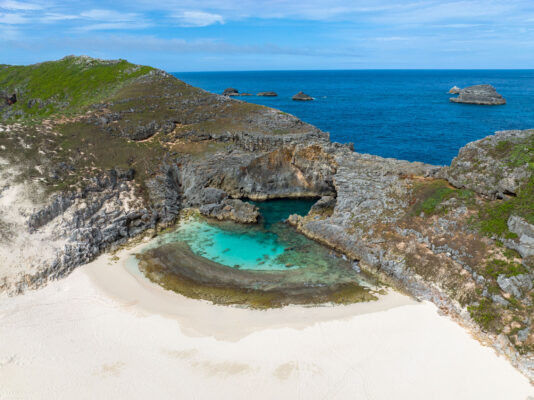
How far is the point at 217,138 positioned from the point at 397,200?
97.4 ft

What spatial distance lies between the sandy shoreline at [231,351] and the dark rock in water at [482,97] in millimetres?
133092

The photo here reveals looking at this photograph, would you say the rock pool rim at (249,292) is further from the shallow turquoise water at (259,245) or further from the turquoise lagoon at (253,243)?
the turquoise lagoon at (253,243)

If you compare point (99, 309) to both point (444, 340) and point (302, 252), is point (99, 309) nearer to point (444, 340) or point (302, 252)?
point (302, 252)

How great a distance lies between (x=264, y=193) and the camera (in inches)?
1934

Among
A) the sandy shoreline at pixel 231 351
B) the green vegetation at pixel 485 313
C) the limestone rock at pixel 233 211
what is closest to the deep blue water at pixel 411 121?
the limestone rock at pixel 233 211

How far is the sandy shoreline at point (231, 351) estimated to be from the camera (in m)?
20.3

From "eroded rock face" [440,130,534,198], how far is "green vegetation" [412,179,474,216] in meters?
1.06

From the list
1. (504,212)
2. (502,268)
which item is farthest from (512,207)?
(502,268)

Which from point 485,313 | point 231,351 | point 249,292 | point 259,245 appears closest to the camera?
point 231,351

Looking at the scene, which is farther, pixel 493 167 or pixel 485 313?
pixel 493 167

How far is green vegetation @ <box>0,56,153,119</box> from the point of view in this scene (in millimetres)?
69500

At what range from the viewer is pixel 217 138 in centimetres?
5272

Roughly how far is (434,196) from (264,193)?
2329 centimetres

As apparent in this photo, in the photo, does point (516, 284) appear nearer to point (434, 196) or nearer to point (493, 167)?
point (434, 196)
